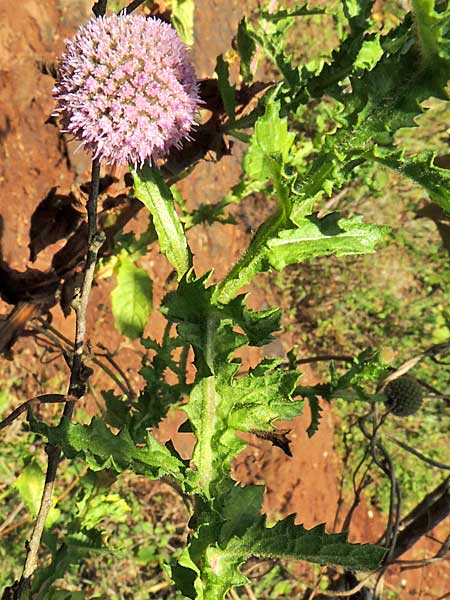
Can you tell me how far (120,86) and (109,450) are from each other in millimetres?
558

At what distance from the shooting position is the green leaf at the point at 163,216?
0.97m

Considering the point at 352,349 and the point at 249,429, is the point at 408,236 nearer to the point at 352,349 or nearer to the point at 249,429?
the point at 352,349

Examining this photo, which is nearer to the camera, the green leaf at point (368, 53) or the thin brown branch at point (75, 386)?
the thin brown branch at point (75, 386)

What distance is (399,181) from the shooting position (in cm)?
376

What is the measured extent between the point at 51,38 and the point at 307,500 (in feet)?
8.27

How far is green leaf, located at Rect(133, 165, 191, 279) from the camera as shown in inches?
38.0

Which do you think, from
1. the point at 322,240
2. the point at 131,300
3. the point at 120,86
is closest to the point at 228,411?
the point at 322,240

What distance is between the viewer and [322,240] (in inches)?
35.1

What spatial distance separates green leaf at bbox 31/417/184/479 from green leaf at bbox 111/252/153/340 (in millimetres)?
976

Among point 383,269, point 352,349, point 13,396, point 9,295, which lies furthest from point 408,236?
point 9,295

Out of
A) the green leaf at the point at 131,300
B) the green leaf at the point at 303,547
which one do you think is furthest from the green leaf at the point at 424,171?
the green leaf at the point at 131,300

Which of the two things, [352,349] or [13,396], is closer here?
[13,396]

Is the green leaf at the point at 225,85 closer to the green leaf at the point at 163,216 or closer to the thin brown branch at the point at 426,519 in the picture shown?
the green leaf at the point at 163,216

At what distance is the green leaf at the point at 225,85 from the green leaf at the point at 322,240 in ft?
1.65
